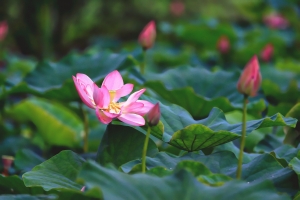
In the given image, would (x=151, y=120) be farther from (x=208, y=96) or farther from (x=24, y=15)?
(x=24, y=15)

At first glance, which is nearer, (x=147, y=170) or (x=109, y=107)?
(x=147, y=170)

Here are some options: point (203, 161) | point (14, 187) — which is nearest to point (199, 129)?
point (203, 161)

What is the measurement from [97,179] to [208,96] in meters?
0.99

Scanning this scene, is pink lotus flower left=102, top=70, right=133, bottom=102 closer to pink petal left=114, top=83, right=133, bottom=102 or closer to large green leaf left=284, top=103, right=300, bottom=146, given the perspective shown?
pink petal left=114, top=83, right=133, bottom=102

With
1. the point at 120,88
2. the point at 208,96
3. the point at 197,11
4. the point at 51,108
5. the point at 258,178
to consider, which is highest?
the point at 120,88

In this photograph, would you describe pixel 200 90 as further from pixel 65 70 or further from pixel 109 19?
pixel 109 19

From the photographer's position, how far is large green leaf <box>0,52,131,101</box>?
169 centimetres

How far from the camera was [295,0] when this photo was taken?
3992 millimetres

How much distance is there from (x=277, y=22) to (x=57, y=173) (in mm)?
3245

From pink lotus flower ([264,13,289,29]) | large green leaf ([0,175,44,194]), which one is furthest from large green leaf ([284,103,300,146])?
pink lotus flower ([264,13,289,29])

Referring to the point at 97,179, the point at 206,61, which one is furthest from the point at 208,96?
the point at 206,61

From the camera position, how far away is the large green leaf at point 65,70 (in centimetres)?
169

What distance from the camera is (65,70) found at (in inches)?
72.7

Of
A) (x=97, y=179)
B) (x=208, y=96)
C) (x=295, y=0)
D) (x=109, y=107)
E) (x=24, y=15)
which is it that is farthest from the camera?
(x=24, y=15)
